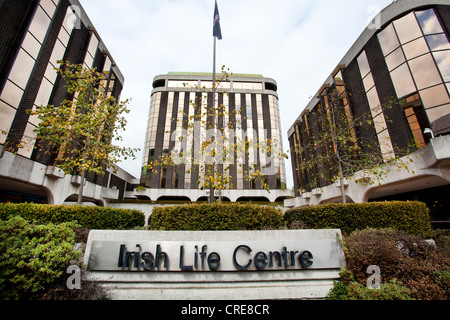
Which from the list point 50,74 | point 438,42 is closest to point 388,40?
point 438,42

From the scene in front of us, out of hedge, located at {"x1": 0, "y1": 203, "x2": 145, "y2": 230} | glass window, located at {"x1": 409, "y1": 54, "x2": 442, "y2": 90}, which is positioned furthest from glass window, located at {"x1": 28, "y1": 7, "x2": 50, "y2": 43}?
glass window, located at {"x1": 409, "y1": 54, "x2": 442, "y2": 90}

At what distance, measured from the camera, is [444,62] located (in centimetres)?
1527

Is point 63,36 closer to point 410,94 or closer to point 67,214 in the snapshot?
point 67,214

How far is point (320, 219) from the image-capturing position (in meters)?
7.84

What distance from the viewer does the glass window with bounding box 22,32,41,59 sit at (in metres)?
15.6

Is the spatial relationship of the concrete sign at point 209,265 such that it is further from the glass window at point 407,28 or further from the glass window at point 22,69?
the glass window at point 407,28

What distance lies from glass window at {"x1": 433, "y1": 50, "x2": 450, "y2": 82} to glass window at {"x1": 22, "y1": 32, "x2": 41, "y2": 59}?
32.2m

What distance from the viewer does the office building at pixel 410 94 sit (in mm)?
13805

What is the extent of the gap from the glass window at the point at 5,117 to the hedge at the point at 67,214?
32.1ft

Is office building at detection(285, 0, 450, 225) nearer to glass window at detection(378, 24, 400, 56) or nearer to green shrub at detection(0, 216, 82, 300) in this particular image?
glass window at detection(378, 24, 400, 56)

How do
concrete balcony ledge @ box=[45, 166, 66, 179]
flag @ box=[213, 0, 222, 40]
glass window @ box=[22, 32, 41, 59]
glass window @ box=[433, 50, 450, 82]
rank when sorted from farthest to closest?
concrete balcony ledge @ box=[45, 166, 66, 179]
glass window @ box=[22, 32, 41, 59]
glass window @ box=[433, 50, 450, 82]
flag @ box=[213, 0, 222, 40]

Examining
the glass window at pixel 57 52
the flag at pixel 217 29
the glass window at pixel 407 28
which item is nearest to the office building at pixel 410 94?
the glass window at pixel 407 28
